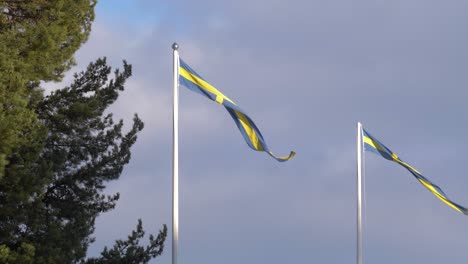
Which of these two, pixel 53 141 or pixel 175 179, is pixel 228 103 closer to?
pixel 175 179

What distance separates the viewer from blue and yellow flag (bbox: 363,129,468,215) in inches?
1107

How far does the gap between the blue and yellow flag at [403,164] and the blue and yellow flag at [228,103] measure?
26.6 ft

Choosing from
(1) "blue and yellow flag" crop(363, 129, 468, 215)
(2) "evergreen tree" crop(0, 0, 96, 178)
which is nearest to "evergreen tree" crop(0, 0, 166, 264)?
(2) "evergreen tree" crop(0, 0, 96, 178)

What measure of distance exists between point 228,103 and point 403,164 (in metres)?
8.69

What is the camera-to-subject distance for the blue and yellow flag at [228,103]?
67.4 feet

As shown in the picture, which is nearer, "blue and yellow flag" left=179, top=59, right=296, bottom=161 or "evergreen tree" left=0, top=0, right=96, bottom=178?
"blue and yellow flag" left=179, top=59, right=296, bottom=161

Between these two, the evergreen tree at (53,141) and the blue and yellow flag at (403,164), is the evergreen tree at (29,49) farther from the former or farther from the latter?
the blue and yellow flag at (403,164)

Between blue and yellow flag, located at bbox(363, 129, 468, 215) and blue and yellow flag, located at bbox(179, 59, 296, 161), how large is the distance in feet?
26.6

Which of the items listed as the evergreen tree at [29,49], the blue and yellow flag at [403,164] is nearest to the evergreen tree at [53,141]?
the evergreen tree at [29,49]

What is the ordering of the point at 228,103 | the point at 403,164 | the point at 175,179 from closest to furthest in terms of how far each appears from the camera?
the point at 175,179
the point at 228,103
the point at 403,164

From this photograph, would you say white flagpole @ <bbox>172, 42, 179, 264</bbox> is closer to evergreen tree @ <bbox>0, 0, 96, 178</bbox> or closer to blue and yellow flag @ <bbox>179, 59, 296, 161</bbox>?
blue and yellow flag @ <bbox>179, 59, 296, 161</bbox>

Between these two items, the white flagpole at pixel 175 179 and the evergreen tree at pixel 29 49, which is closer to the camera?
the white flagpole at pixel 175 179

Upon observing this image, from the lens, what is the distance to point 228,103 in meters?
20.8

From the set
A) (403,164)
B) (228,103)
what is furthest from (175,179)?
(403,164)
